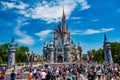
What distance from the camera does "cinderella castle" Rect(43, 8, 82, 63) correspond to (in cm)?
11918

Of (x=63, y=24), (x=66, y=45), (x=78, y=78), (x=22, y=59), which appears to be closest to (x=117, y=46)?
(x=66, y=45)

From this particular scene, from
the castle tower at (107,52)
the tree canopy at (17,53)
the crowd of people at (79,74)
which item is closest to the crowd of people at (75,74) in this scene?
the crowd of people at (79,74)

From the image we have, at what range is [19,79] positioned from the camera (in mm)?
29219

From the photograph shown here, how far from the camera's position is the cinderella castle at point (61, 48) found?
119175mm

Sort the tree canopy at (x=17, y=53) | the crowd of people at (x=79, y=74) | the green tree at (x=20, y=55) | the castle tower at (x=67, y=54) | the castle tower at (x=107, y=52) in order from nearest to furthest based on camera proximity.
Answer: the crowd of people at (x=79, y=74), the castle tower at (x=107, y=52), the tree canopy at (x=17, y=53), the green tree at (x=20, y=55), the castle tower at (x=67, y=54)

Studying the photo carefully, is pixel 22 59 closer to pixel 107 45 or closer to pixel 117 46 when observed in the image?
pixel 117 46

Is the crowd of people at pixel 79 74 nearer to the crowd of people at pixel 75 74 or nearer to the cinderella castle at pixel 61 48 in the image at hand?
the crowd of people at pixel 75 74

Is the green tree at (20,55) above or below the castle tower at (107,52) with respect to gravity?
above

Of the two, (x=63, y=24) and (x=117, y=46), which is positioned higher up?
(x=63, y=24)

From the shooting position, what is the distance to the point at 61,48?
12281 centimetres

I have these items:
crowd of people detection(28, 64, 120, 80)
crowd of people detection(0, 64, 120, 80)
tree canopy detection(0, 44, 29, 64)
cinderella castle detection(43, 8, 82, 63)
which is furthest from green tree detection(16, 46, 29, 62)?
crowd of people detection(28, 64, 120, 80)

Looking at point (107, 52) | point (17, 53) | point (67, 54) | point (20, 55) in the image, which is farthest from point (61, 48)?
point (107, 52)

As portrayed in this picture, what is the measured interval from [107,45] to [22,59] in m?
61.5

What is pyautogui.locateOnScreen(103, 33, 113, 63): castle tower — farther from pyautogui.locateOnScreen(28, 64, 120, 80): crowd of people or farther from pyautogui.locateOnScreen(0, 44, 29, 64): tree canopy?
pyautogui.locateOnScreen(0, 44, 29, 64): tree canopy
